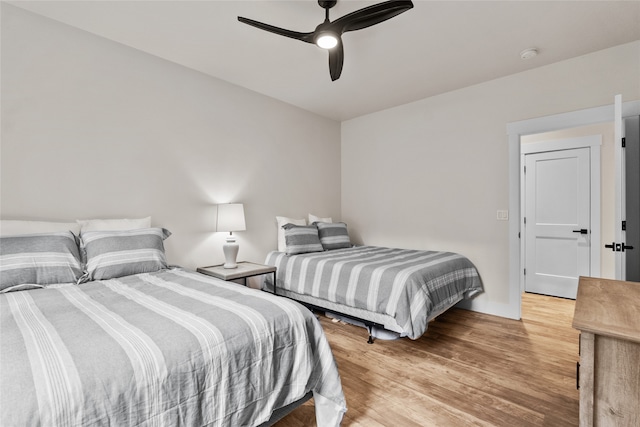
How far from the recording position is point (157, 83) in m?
2.95

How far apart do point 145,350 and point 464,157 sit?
3752 millimetres

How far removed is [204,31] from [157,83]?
0.78m

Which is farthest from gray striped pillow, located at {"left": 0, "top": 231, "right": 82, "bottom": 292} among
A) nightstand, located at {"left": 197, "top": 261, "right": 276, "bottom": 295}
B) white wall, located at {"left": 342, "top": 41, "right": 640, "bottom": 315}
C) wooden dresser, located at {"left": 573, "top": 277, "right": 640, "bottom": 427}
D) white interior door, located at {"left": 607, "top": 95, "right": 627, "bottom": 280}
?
white interior door, located at {"left": 607, "top": 95, "right": 627, "bottom": 280}

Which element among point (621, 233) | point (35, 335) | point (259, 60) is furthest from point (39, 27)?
point (621, 233)

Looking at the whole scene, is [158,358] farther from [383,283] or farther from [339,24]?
[339,24]

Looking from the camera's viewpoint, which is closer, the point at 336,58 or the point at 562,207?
the point at 336,58

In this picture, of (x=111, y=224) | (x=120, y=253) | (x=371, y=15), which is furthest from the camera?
(x=111, y=224)

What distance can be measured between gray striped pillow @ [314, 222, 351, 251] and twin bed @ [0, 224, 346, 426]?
2183 millimetres

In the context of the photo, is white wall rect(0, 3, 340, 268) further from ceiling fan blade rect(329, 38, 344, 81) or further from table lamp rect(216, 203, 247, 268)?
ceiling fan blade rect(329, 38, 344, 81)

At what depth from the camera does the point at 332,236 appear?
416 cm

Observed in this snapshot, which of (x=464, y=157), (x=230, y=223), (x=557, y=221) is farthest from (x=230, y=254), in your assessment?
(x=557, y=221)

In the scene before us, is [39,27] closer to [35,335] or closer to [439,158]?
[35,335]

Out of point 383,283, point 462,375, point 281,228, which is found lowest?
point 462,375

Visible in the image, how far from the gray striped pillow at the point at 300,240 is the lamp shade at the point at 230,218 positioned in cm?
62
